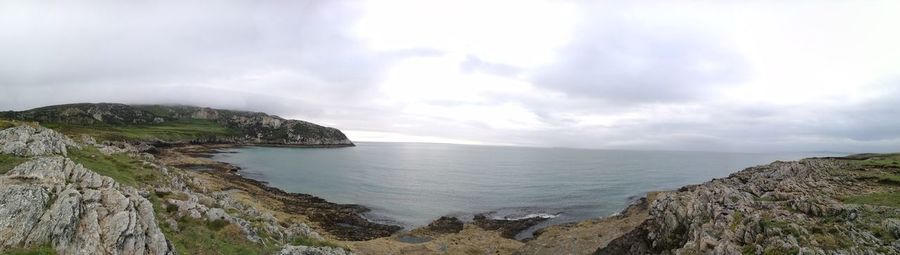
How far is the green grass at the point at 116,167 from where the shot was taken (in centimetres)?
3359

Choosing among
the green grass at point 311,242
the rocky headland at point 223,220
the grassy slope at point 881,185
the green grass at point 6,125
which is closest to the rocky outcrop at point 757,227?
the rocky headland at point 223,220

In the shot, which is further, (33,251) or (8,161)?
(8,161)

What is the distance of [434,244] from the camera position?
4809cm

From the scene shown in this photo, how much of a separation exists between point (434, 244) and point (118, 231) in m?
32.2

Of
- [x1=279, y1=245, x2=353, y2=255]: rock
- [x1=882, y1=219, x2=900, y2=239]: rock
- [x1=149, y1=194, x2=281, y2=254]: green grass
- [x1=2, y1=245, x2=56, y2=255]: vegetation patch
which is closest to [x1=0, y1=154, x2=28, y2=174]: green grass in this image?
[x1=149, y1=194, x2=281, y2=254]: green grass

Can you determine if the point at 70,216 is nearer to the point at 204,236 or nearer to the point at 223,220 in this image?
the point at 204,236

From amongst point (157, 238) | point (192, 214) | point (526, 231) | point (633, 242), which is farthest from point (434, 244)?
point (157, 238)

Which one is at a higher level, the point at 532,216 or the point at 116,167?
the point at 116,167

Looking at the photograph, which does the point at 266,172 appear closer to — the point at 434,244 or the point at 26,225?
the point at 434,244

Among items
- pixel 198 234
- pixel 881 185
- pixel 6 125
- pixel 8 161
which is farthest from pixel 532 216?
pixel 6 125

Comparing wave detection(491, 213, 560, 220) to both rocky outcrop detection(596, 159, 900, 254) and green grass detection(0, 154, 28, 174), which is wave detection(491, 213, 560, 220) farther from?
green grass detection(0, 154, 28, 174)

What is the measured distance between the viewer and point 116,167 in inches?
1485

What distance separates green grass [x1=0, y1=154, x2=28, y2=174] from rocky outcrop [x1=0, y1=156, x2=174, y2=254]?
103 centimetres

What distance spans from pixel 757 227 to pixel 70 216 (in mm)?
37873
